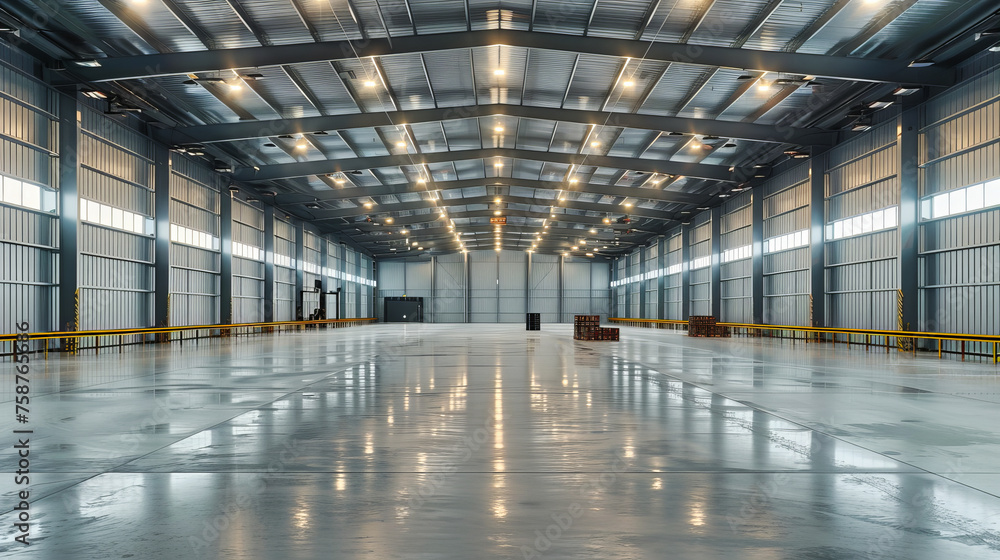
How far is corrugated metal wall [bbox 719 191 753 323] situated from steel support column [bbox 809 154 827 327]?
694 centimetres

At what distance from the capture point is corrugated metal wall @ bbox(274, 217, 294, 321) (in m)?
42.8

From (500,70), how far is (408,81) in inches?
127

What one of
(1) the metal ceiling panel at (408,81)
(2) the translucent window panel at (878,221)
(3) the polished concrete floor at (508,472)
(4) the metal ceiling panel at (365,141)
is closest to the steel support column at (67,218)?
(1) the metal ceiling panel at (408,81)

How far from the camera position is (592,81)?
23.9 metres

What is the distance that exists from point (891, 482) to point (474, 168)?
115ft

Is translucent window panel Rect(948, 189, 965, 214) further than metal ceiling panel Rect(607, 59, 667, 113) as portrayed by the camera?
No

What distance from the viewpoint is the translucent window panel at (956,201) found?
21.0 m

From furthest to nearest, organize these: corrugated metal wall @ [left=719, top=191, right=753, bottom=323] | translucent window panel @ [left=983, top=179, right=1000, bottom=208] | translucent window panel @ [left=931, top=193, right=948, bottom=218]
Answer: corrugated metal wall @ [left=719, top=191, right=753, bottom=323] → translucent window panel @ [left=931, top=193, right=948, bottom=218] → translucent window panel @ [left=983, top=179, right=1000, bottom=208]

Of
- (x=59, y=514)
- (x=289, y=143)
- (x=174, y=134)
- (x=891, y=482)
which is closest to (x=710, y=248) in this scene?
(x=289, y=143)

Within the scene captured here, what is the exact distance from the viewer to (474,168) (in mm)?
38969

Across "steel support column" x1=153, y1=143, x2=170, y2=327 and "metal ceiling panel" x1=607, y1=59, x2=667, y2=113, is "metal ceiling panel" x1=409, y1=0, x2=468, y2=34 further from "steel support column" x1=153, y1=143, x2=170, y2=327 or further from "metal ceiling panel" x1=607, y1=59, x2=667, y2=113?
"steel support column" x1=153, y1=143, x2=170, y2=327

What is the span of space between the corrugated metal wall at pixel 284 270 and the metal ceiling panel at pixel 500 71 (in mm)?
21487

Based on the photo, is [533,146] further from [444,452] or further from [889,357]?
[444,452]

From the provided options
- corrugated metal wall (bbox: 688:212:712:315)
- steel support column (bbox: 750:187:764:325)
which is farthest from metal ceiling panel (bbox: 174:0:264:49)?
corrugated metal wall (bbox: 688:212:712:315)
